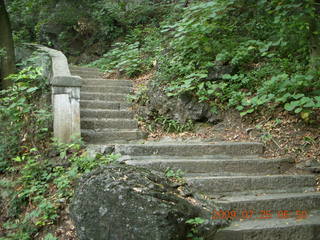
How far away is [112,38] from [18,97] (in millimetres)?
6810

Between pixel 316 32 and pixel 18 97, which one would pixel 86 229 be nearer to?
pixel 18 97

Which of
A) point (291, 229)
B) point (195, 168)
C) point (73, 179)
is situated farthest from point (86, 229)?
point (291, 229)

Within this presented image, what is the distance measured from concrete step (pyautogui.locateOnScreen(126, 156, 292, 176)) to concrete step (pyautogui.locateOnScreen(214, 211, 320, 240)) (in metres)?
0.95

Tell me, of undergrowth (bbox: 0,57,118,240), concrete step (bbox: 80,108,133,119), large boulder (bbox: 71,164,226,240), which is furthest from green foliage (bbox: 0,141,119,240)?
concrete step (bbox: 80,108,133,119)

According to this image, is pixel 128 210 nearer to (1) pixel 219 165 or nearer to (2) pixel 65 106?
(1) pixel 219 165

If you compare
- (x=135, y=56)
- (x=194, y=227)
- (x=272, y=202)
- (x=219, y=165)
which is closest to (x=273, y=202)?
(x=272, y=202)

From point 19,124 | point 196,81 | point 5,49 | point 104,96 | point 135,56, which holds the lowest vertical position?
point 19,124

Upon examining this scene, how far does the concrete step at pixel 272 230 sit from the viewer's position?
310 cm

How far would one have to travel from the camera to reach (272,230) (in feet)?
10.3

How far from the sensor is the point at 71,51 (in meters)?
11.7

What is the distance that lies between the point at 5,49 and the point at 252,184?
6.56m

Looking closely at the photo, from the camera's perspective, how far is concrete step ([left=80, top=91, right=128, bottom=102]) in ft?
21.1

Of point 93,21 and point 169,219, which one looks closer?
point 169,219

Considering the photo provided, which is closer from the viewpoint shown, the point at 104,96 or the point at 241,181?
the point at 241,181
